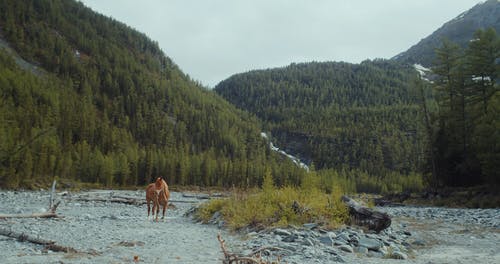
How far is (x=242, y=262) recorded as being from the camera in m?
4.32

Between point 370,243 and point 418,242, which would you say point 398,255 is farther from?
point 418,242

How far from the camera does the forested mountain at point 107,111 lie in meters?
70.2

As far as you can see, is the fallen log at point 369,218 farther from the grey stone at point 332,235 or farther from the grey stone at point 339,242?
the grey stone at point 339,242

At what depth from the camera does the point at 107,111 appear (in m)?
125

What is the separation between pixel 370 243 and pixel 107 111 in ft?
411

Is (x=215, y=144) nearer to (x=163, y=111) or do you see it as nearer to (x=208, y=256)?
(x=163, y=111)

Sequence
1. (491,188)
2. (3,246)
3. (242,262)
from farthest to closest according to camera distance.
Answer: (491,188) → (3,246) → (242,262)

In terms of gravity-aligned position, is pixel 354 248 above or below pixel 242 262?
below

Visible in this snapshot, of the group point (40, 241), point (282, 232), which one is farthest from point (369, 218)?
point (40, 241)

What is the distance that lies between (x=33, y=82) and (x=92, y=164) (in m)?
49.0

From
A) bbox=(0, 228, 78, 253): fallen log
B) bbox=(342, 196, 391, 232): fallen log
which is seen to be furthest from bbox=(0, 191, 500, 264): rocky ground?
bbox=(342, 196, 391, 232): fallen log

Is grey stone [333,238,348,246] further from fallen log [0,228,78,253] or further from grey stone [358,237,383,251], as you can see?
fallen log [0,228,78,253]

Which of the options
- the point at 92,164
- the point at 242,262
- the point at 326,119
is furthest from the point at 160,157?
the point at 326,119

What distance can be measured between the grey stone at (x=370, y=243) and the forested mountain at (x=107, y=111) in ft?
137
